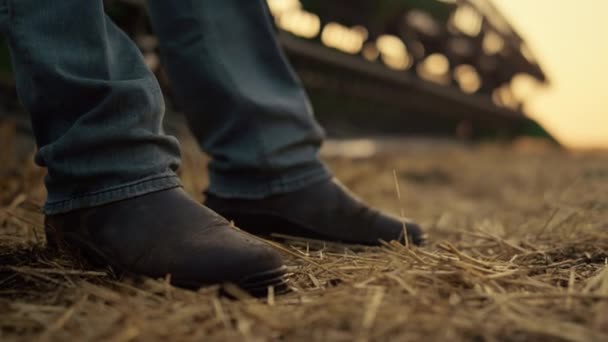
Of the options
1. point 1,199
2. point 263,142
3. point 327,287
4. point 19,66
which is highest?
point 19,66

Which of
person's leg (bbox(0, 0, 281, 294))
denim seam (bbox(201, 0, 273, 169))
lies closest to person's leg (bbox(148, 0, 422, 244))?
denim seam (bbox(201, 0, 273, 169))

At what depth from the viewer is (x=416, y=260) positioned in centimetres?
97

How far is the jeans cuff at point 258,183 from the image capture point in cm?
129

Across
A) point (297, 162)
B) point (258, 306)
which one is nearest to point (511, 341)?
point (258, 306)

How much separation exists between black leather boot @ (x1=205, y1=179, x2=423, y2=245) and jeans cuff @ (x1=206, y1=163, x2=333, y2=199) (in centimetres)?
1

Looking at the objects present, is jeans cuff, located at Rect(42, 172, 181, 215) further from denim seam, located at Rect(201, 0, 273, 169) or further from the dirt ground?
denim seam, located at Rect(201, 0, 273, 169)

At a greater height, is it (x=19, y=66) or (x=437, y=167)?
(x=19, y=66)

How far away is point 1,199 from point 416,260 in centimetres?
120

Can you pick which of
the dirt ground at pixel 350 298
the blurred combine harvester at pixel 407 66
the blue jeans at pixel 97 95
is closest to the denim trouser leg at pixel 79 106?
the blue jeans at pixel 97 95

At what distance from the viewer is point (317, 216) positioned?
133 cm

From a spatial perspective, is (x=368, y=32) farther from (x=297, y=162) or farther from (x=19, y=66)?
(x=19, y=66)

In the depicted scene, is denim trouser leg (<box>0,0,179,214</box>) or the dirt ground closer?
the dirt ground

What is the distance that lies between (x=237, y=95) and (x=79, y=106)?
0.37 metres

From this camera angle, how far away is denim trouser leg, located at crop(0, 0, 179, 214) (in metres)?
0.95
